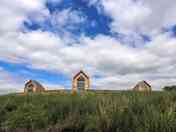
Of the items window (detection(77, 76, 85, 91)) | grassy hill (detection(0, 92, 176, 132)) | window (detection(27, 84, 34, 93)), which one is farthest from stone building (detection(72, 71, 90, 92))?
grassy hill (detection(0, 92, 176, 132))

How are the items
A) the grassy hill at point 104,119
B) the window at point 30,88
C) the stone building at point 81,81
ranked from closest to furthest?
1. the grassy hill at point 104,119
2. the stone building at point 81,81
3. the window at point 30,88

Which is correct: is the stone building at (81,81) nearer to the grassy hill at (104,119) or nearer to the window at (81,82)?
the window at (81,82)

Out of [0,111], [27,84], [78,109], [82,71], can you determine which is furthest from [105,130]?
[27,84]

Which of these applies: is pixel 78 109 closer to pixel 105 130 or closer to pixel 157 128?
pixel 105 130

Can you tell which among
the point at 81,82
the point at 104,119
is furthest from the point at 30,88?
the point at 104,119

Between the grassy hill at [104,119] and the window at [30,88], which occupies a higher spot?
the window at [30,88]

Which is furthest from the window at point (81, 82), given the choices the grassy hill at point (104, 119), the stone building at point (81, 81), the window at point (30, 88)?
the grassy hill at point (104, 119)

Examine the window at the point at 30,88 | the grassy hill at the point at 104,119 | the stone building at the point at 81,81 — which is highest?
the stone building at the point at 81,81

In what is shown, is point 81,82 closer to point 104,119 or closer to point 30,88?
point 30,88

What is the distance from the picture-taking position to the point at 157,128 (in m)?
4.50

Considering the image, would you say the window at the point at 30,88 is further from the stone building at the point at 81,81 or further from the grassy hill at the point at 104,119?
the grassy hill at the point at 104,119

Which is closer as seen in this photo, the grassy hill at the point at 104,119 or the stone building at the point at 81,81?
the grassy hill at the point at 104,119

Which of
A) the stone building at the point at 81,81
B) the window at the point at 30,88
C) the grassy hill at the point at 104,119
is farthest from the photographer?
the window at the point at 30,88

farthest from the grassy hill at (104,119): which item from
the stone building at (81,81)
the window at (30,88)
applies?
the window at (30,88)
